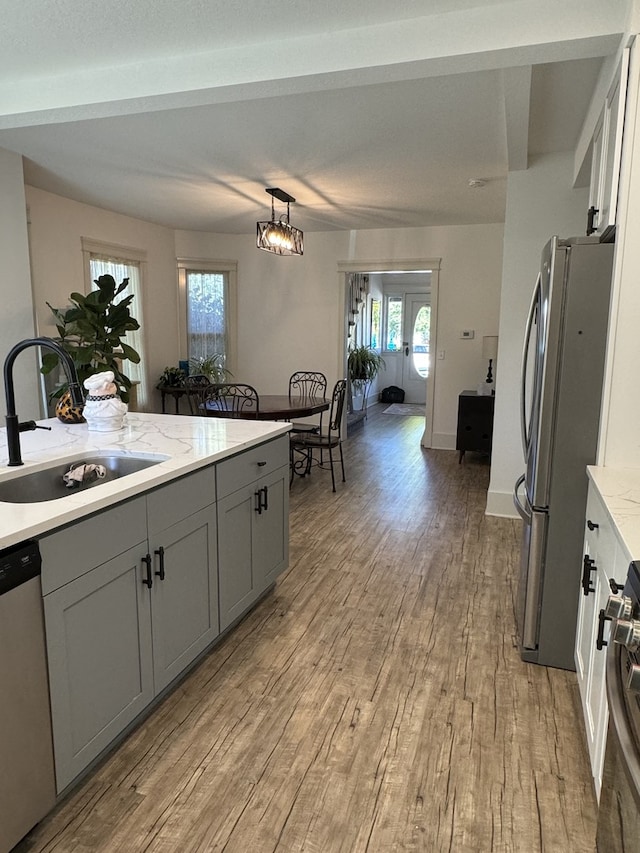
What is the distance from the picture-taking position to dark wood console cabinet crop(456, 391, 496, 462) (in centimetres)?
585

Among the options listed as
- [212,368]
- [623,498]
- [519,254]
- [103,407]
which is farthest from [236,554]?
[212,368]

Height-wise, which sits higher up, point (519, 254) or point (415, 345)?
point (519, 254)

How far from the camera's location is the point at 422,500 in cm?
472

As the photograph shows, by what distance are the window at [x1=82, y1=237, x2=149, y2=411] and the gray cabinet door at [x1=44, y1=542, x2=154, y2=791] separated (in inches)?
188

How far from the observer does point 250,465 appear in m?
2.50

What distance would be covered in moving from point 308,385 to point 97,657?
5.79 metres

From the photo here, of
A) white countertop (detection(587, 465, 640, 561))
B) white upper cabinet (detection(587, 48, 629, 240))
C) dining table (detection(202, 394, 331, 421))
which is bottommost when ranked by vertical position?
dining table (detection(202, 394, 331, 421))

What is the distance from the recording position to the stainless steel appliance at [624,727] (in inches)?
36.5

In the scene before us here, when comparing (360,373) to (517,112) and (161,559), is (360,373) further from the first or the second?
(161,559)

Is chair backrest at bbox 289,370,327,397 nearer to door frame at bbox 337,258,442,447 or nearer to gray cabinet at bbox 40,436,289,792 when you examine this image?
door frame at bbox 337,258,442,447

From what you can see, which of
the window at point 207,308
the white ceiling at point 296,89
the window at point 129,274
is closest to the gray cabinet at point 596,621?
the white ceiling at point 296,89

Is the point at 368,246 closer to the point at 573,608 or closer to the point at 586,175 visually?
the point at 586,175

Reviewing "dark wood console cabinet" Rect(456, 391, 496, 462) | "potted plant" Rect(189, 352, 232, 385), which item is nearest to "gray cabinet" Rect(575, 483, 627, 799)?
"dark wood console cabinet" Rect(456, 391, 496, 462)

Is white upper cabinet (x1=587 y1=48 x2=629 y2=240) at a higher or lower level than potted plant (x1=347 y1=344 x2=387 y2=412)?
higher
